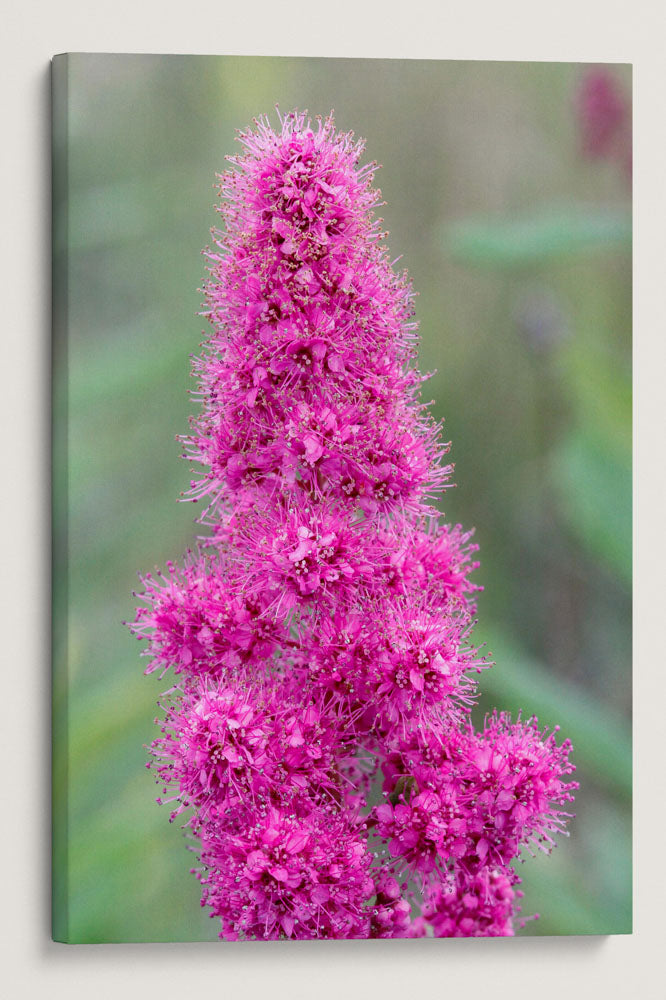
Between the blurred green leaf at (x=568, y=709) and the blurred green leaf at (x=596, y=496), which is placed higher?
the blurred green leaf at (x=596, y=496)

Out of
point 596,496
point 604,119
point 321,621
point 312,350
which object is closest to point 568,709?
point 596,496

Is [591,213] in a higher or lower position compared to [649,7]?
lower

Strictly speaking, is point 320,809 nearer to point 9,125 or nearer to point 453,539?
point 453,539

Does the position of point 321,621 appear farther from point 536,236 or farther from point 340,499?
point 536,236

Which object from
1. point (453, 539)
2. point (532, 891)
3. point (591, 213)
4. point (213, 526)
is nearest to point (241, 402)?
point (213, 526)

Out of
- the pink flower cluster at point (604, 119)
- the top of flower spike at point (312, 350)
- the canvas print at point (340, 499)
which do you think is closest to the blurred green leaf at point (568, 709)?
the canvas print at point (340, 499)

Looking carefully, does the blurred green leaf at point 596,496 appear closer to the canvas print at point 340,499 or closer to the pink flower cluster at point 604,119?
the canvas print at point 340,499

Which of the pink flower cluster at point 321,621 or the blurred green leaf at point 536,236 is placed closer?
the pink flower cluster at point 321,621
